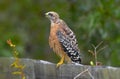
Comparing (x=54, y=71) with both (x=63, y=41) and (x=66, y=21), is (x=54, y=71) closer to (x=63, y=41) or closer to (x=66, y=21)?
(x=63, y=41)

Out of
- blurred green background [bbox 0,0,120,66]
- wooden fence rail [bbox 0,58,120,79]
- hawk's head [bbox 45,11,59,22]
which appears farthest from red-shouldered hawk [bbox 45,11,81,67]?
blurred green background [bbox 0,0,120,66]

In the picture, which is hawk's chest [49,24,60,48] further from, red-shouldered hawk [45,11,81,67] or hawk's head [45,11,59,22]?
hawk's head [45,11,59,22]

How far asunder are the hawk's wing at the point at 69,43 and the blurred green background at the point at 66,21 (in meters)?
2.29

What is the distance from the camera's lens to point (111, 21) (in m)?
9.34

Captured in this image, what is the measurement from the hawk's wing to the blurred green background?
2.29m

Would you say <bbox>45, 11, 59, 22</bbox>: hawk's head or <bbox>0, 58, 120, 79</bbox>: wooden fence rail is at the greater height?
<bbox>45, 11, 59, 22</bbox>: hawk's head

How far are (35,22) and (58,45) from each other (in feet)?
19.8

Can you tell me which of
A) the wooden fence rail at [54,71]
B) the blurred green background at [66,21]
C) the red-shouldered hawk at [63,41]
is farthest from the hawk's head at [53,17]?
the wooden fence rail at [54,71]

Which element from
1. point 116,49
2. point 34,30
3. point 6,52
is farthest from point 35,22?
point 116,49

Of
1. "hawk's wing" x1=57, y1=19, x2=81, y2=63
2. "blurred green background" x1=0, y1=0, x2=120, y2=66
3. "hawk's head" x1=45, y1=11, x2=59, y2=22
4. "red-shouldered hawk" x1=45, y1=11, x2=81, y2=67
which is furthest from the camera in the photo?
"blurred green background" x1=0, y1=0, x2=120, y2=66

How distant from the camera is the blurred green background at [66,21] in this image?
9219 millimetres

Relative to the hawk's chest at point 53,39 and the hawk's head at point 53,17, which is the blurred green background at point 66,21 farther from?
the hawk's chest at point 53,39

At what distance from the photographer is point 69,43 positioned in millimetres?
5949

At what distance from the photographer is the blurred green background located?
30.2 feet
